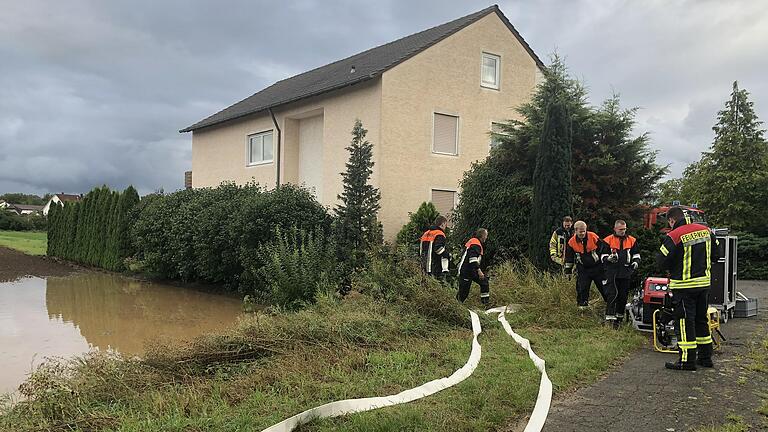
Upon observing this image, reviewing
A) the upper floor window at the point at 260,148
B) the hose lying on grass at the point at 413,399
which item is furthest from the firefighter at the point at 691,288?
the upper floor window at the point at 260,148

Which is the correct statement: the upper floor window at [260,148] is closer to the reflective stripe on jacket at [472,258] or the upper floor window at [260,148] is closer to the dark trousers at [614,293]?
the reflective stripe on jacket at [472,258]

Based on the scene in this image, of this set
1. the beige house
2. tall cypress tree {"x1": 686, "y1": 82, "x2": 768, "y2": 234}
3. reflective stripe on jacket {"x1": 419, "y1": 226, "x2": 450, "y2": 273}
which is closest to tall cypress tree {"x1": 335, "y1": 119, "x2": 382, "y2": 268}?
reflective stripe on jacket {"x1": 419, "y1": 226, "x2": 450, "y2": 273}

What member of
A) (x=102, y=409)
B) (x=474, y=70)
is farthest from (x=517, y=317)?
(x=474, y=70)

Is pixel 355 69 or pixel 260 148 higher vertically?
pixel 355 69

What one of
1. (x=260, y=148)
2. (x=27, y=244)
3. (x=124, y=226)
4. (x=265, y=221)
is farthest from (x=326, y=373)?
(x=27, y=244)

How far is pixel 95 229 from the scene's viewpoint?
24016mm

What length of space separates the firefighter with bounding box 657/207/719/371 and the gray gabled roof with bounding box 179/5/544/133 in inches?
514

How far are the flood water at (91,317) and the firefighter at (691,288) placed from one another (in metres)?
6.56

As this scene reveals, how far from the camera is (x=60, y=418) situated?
187 inches

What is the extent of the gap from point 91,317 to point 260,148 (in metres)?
14.5

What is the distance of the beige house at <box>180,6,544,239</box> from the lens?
19328mm

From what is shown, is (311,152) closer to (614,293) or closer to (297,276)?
(297,276)

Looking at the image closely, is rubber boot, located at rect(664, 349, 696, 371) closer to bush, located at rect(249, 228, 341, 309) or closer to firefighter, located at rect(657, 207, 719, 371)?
firefighter, located at rect(657, 207, 719, 371)

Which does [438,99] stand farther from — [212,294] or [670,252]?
[670,252]
